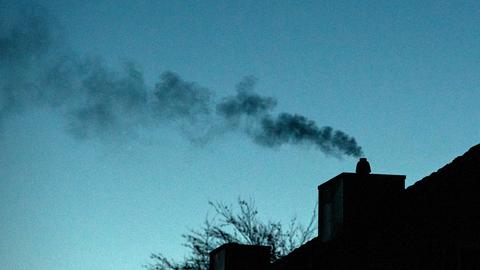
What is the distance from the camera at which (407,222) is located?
10805mm

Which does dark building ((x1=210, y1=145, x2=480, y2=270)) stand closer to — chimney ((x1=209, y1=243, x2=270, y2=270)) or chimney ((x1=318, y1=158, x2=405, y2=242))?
chimney ((x1=318, y1=158, x2=405, y2=242))

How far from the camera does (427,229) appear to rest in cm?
1075

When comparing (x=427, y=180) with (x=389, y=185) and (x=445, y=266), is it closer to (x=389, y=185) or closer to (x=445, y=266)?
(x=445, y=266)

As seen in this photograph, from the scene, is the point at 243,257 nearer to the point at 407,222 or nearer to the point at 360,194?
the point at 360,194

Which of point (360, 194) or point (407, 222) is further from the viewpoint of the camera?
point (360, 194)

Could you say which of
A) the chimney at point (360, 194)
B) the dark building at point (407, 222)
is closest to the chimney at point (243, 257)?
the dark building at point (407, 222)

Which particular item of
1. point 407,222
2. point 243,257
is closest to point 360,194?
point 407,222

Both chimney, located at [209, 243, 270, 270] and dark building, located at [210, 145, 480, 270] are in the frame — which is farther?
chimney, located at [209, 243, 270, 270]

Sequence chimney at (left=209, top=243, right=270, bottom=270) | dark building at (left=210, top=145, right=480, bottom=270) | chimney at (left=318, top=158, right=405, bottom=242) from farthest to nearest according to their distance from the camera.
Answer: chimney at (left=209, top=243, right=270, bottom=270) → chimney at (left=318, top=158, right=405, bottom=242) → dark building at (left=210, top=145, right=480, bottom=270)

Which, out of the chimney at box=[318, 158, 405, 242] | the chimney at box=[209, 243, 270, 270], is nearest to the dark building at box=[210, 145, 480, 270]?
the chimney at box=[318, 158, 405, 242]

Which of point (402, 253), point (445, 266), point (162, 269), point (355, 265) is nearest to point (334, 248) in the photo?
point (355, 265)

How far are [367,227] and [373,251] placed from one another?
0.43 m

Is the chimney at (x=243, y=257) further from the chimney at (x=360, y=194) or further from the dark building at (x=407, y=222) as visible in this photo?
the chimney at (x=360, y=194)

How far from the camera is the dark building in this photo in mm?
10312
